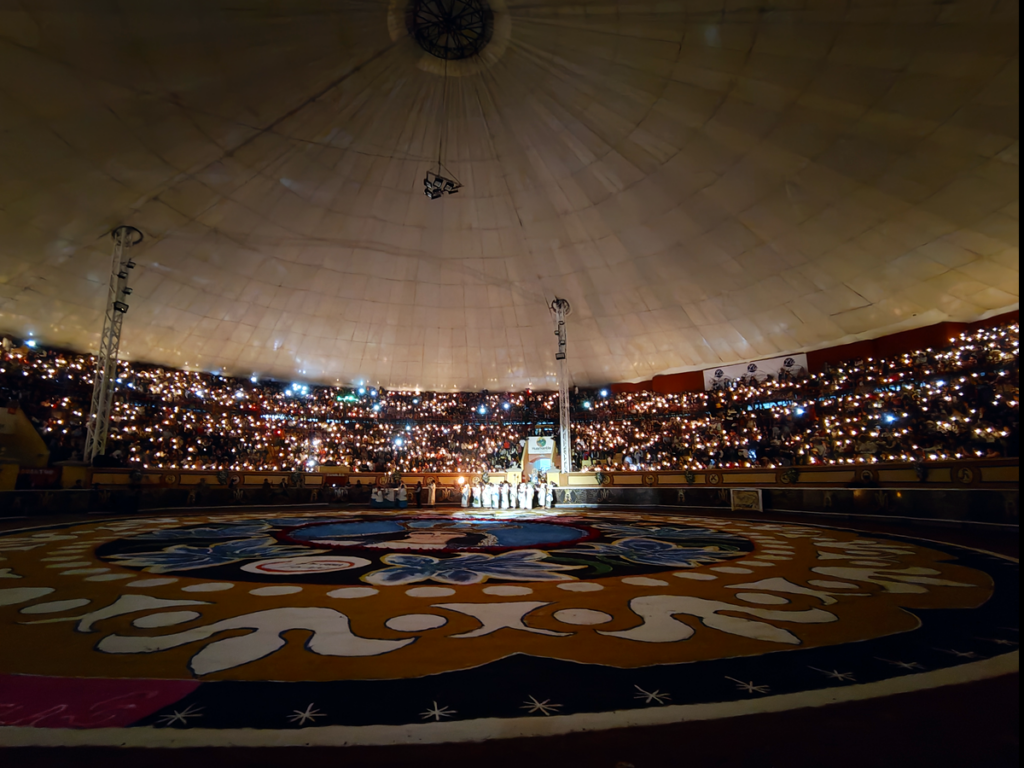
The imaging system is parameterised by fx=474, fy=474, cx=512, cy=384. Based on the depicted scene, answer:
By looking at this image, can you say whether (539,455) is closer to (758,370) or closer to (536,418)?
(536,418)

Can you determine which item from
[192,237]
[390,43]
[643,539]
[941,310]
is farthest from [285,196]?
[941,310]

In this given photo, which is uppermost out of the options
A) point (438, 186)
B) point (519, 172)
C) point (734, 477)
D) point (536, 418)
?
point (519, 172)

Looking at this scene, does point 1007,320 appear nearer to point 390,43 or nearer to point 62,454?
point 390,43

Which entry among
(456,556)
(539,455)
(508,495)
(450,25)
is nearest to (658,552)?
(456,556)

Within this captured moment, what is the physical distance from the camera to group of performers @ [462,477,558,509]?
1504 centimetres

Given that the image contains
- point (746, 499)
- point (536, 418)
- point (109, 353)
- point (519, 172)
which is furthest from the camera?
point (536, 418)

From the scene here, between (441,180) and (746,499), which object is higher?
(441,180)

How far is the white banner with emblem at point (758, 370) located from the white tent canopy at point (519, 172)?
461 millimetres

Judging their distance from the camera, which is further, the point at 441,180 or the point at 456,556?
the point at 441,180

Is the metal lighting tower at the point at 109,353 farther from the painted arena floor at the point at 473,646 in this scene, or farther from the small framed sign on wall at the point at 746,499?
the small framed sign on wall at the point at 746,499

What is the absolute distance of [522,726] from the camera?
5.63 ft

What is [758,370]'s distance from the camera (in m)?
17.6

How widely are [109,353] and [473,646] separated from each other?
14619mm

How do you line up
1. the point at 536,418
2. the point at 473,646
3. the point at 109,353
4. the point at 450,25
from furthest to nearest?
the point at 536,418, the point at 109,353, the point at 450,25, the point at 473,646
